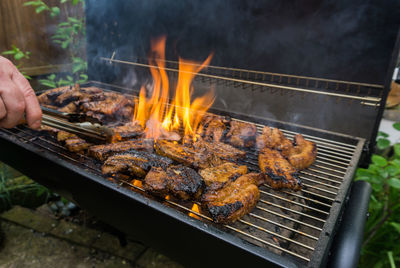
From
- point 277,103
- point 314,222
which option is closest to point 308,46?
point 277,103

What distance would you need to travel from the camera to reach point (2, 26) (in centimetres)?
423

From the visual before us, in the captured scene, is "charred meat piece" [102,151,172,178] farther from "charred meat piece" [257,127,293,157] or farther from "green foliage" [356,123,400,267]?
"green foliage" [356,123,400,267]

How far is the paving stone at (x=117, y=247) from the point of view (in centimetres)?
325

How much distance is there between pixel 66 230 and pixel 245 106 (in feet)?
9.48

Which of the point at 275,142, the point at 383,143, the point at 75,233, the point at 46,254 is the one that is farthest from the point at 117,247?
the point at 383,143

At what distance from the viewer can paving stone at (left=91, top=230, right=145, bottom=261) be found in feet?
10.7

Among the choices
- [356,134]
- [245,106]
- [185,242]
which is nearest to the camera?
[185,242]

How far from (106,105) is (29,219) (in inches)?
78.2

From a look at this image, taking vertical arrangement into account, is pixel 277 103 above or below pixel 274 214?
above

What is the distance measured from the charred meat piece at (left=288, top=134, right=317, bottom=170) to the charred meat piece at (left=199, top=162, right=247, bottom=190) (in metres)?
0.46

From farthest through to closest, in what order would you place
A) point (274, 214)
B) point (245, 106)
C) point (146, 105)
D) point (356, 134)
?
point (245, 106) → point (146, 105) → point (356, 134) → point (274, 214)

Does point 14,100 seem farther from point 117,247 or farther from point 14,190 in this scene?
point 14,190

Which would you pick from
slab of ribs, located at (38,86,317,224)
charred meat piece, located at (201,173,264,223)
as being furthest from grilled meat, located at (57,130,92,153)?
charred meat piece, located at (201,173,264,223)

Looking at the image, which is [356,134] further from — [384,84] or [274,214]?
[274,214]
